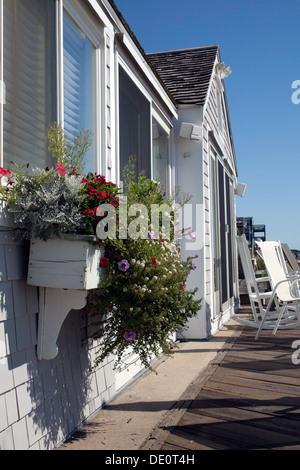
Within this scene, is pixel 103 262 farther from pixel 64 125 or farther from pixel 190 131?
pixel 190 131

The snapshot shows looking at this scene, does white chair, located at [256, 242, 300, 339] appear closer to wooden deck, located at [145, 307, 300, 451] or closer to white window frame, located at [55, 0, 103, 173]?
wooden deck, located at [145, 307, 300, 451]

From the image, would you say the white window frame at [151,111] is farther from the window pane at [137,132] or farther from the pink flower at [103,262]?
the pink flower at [103,262]

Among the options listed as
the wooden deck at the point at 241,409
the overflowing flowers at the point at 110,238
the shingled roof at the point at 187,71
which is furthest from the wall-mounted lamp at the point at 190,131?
the overflowing flowers at the point at 110,238

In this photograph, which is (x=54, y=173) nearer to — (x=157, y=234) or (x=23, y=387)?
(x=157, y=234)

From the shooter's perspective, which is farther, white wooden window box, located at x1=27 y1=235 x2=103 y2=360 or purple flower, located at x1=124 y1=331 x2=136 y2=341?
purple flower, located at x1=124 y1=331 x2=136 y2=341

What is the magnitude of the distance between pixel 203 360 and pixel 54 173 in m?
2.61

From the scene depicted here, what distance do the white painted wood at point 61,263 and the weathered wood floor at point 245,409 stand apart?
3.00 ft

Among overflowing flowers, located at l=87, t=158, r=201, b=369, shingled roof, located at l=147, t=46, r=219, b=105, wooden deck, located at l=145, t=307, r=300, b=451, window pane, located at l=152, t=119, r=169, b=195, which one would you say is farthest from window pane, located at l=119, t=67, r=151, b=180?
wooden deck, located at l=145, t=307, r=300, b=451

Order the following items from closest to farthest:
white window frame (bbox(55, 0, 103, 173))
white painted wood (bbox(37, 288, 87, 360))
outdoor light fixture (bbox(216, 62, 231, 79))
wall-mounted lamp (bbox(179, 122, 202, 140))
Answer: white painted wood (bbox(37, 288, 87, 360))
white window frame (bbox(55, 0, 103, 173))
wall-mounted lamp (bbox(179, 122, 202, 140))
outdoor light fixture (bbox(216, 62, 231, 79))

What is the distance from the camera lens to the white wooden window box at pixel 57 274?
194 cm

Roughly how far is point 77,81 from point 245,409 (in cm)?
220

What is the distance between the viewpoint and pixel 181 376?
347cm

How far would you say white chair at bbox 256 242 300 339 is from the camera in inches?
197
